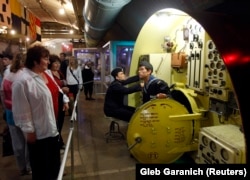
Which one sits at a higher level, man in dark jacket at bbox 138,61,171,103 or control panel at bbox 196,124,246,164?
man in dark jacket at bbox 138,61,171,103

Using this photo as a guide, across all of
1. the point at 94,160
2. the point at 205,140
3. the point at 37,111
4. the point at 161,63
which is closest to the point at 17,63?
the point at 37,111

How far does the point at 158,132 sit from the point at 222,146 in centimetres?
110

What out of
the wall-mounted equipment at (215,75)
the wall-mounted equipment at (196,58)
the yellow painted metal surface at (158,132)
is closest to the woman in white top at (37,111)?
the yellow painted metal surface at (158,132)

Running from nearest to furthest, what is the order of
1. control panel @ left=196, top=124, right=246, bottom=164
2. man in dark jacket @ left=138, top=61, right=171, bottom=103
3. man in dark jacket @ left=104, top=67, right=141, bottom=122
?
control panel @ left=196, top=124, right=246, bottom=164
man in dark jacket @ left=138, top=61, right=171, bottom=103
man in dark jacket @ left=104, top=67, right=141, bottom=122

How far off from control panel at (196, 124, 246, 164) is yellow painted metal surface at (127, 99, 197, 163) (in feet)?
1.84

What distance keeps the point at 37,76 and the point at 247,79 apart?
1.86 meters

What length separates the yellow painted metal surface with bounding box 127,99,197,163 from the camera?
344 cm

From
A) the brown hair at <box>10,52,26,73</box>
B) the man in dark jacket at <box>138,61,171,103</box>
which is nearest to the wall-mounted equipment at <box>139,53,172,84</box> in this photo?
the man in dark jacket at <box>138,61,171,103</box>

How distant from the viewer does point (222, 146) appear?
8.39 ft

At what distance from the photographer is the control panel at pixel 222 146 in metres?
2.36

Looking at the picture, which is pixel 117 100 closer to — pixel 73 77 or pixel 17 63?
pixel 17 63

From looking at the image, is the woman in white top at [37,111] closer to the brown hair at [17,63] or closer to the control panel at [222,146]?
the brown hair at [17,63]

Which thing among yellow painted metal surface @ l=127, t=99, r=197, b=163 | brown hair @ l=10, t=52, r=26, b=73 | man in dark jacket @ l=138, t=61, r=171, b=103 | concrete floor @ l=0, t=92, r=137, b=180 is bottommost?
concrete floor @ l=0, t=92, r=137, b=180

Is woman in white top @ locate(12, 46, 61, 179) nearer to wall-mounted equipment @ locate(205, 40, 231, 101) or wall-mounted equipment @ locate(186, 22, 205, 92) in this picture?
wall-mounted equipment @ locate(205, 40, 231, 101)
